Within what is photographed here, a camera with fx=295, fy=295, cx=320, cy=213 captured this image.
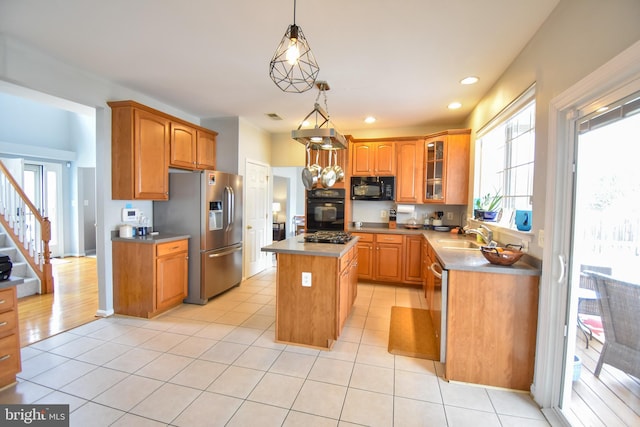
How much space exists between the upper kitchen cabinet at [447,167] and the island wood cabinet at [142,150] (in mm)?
3544

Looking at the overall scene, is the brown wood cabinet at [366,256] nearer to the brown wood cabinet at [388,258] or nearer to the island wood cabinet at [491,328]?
the brown wood cabinet at [388,258]

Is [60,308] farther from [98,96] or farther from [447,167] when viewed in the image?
[447,167]

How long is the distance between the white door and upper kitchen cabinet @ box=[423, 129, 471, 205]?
2.77 m

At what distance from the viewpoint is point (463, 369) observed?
2146mm

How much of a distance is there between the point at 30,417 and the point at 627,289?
3331mm

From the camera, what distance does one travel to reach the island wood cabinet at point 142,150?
3.17 m

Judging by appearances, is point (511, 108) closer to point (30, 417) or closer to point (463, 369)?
point (463, 369)

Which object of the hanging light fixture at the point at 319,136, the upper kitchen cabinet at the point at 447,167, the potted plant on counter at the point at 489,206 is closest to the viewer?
Result: the hanging light fixture at the point at 319,136

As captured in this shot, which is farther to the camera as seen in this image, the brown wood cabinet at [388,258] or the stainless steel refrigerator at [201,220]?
the brown wood cabinet at [388,258]

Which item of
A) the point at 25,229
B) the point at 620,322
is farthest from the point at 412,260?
the point at 25,229

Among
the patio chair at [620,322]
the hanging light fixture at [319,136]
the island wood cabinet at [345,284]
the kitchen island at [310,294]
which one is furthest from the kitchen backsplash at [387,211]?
the patio chair at [620,322]

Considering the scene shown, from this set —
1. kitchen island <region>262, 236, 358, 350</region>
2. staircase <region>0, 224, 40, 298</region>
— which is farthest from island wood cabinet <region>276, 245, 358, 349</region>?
staircase <region>0, 224, 40, 298</region>

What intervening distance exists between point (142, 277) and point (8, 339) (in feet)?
3.93

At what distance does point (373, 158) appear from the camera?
4.80 m
